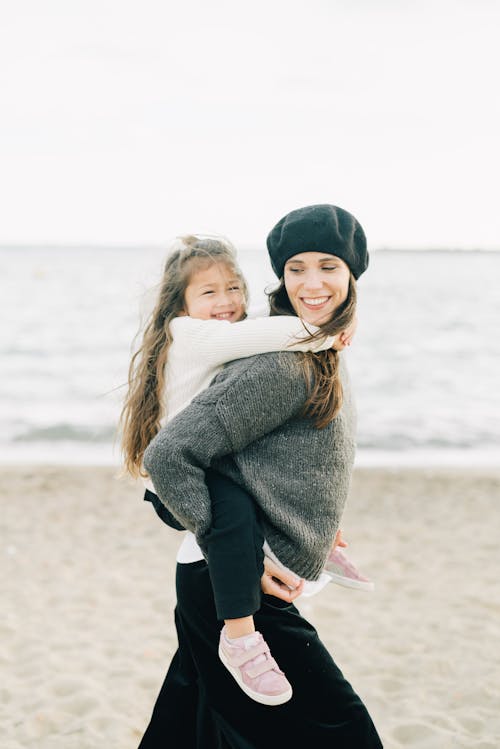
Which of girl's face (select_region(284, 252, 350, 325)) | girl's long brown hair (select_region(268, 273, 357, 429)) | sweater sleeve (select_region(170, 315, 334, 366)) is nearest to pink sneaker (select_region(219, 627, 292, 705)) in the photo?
girl's long brown hair (select_region(268, 273, 357, 429))

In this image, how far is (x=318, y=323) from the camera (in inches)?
80.9

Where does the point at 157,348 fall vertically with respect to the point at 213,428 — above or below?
above

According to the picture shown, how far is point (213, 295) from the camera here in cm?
231

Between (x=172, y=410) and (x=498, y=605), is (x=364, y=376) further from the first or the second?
(x=172, y=410)

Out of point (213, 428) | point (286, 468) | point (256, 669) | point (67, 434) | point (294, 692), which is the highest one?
point (213, 428)

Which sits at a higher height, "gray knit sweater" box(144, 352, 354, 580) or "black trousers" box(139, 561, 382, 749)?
"gray knit sweater" box(144, 352, 354, 580)

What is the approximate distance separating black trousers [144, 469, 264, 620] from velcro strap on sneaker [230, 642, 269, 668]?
9 centimetres

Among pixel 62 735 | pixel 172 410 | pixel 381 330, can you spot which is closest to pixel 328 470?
pixel 172 410

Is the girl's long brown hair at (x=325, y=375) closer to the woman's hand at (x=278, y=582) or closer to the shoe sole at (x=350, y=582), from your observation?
the woman's hand at (x=278, y=582)

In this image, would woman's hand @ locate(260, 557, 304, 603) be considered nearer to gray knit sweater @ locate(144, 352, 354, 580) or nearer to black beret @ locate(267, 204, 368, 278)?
gray knit sweater @ locate(144, 352, 354, 580)

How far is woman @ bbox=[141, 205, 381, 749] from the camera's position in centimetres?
189

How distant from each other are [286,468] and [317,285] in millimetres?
471

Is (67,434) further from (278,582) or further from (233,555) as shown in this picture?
(233,555)

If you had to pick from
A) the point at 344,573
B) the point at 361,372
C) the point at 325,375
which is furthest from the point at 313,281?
the point at 361,372
